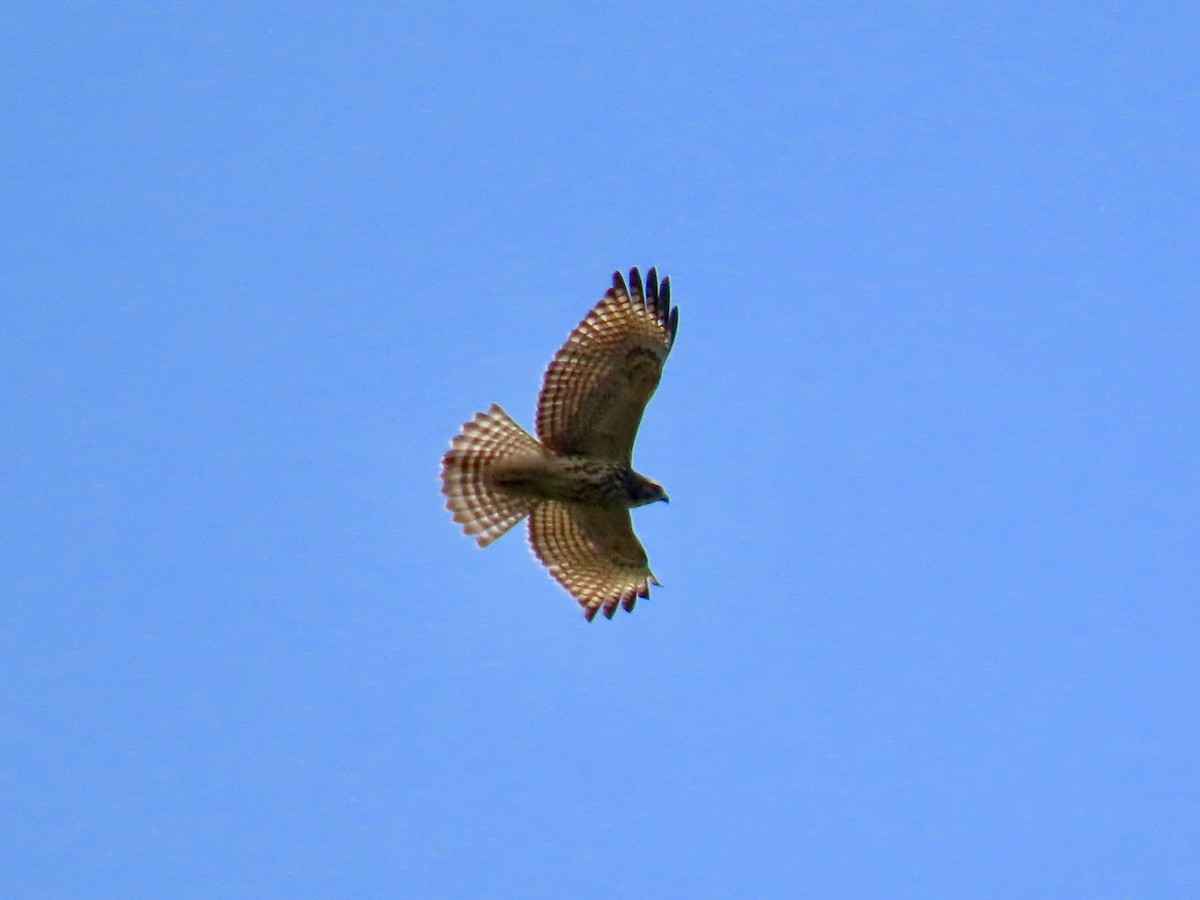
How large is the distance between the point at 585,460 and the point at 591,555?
3.47 ft

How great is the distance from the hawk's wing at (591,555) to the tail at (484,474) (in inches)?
9.6

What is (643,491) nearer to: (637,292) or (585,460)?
(585,460)

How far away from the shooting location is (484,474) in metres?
16.0

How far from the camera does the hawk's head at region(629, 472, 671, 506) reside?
15.6m

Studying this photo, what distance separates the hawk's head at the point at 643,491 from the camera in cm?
1560

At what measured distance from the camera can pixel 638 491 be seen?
15.6 meters

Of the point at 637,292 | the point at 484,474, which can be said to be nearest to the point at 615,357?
the point at 637,292

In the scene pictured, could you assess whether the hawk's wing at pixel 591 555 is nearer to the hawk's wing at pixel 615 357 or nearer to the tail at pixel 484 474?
the tail at pixel 484 474

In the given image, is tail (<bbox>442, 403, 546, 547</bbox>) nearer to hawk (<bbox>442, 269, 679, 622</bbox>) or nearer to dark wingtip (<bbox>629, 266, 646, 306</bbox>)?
hawk (<bbox>442, 269, 679, 622</bbox>)

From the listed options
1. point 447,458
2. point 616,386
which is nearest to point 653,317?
point 616,386

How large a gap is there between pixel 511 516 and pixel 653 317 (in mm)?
2268

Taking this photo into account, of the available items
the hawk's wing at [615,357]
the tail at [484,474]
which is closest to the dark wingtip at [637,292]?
the hawk's wing at [615,357]

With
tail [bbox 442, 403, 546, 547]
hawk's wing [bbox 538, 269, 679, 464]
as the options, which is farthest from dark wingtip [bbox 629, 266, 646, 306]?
tail [bbox 442, 403, 546, 547]

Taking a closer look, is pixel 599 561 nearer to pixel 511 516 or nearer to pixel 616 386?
pixel 511 516
